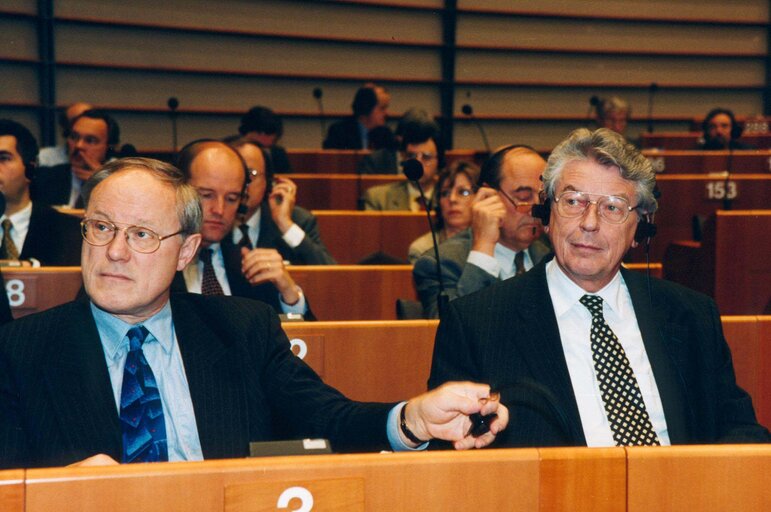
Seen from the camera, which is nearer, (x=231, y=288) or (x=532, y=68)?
(x=231, y=288)

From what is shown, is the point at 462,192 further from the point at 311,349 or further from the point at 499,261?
the point at 311,349

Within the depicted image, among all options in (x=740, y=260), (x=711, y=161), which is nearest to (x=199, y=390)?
(x=740, y=260)

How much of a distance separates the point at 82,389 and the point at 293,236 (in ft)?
7.52

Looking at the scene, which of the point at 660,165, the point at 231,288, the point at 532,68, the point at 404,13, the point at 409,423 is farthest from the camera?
the point at 532,68

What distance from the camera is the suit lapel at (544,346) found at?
2.02 metres

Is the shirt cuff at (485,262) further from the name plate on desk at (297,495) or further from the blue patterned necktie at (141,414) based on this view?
the name plate on desk at (297,495)

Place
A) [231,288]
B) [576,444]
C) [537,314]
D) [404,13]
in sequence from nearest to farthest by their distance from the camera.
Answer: [576,444] → [537,314] → [231,288] → [404,13]

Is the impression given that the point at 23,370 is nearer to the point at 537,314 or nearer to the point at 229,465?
the point at 229,465

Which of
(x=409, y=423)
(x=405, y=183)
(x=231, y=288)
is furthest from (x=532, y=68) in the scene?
(x=409, y=423)

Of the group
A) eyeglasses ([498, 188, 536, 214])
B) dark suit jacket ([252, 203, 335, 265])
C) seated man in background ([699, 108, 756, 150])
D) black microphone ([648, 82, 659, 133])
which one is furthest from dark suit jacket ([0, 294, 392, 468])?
black microphone ([648, 82, 659, 133])

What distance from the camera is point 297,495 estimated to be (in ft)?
4.07

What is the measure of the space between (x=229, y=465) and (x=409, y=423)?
Answer: 0.57m

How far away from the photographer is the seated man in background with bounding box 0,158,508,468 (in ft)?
5.92

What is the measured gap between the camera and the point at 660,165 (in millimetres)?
7496
